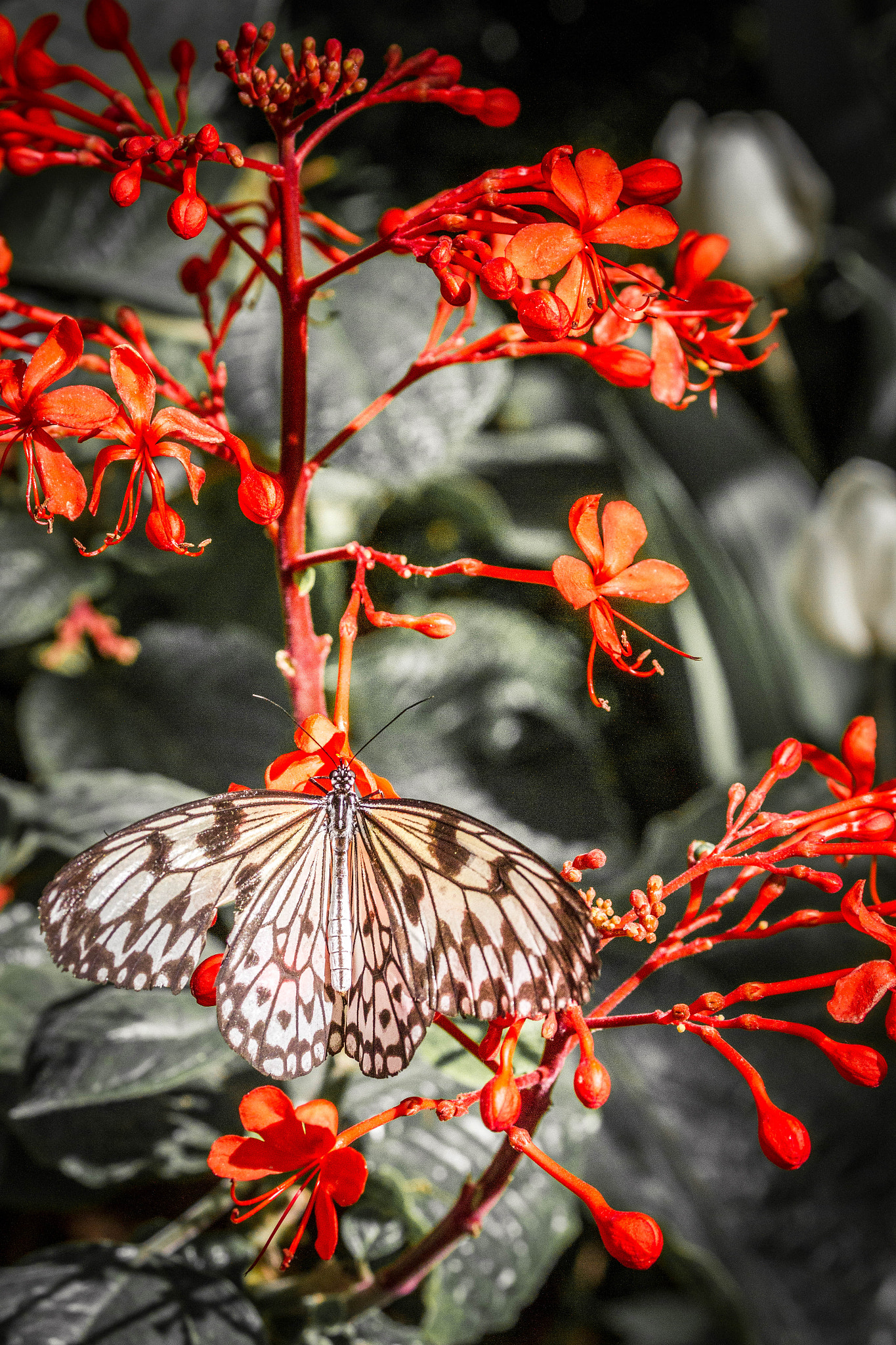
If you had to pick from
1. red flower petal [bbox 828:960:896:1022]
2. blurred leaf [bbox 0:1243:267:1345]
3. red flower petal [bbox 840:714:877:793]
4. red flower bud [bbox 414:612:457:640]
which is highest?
red flower bud [bbox 414:612:457:640]

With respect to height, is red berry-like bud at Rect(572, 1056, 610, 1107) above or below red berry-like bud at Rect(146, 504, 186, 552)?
below

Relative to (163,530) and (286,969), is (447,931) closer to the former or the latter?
(286,969)

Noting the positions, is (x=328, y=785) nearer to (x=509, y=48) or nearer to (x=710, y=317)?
(x=710, y=317)

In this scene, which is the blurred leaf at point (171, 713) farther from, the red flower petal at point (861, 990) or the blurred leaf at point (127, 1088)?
the red flower petal at point (861, 990)

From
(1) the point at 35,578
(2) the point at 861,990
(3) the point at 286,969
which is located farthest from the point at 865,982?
(1) the point at 35,578

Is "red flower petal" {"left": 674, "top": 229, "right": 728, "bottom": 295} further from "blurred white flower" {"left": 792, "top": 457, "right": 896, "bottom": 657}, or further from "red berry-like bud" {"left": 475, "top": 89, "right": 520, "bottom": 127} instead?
"blurred white flower" {"left": 792, "top": 457, "right": 896, "bottom": 657}


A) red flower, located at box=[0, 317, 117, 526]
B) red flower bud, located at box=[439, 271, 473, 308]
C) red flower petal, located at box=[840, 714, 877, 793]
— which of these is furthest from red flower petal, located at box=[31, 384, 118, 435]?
red flower petal, located at box=[840, 714, 877, 793]
